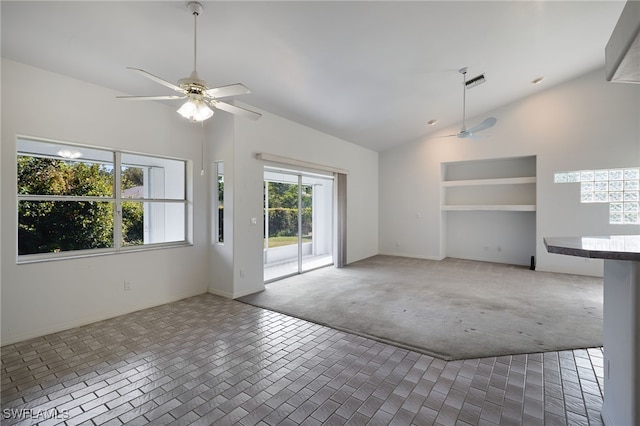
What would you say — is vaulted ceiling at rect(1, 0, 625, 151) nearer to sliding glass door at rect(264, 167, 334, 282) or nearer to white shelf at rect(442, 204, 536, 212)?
sliding glass door at rect(264, 167, 334, 282)

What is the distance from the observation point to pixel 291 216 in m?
6.25

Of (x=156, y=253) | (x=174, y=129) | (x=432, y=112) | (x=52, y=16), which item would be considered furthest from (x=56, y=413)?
(x=432, y=112)

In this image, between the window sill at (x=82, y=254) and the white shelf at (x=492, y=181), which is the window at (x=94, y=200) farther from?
the white shelf at (x=492, y=181)

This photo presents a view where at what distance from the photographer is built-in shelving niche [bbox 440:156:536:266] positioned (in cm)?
702

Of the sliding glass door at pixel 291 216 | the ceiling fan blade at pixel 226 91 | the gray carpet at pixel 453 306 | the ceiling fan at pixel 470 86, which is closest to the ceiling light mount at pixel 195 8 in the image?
the ceiling fan blade at pixel 226 91

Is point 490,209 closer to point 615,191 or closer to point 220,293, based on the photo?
point 615,191

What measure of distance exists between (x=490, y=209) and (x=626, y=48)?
6101 millimetres

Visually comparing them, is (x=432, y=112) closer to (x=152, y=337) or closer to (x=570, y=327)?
(x=570, y=327)

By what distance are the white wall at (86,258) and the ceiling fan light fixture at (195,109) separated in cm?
209

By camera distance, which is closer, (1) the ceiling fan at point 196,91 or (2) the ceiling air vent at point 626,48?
(2) the ceiling air vent at point 626,48

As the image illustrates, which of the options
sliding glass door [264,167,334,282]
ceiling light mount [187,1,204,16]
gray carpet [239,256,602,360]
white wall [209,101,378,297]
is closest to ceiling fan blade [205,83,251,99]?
ceiling light mount [187,1,204,16]

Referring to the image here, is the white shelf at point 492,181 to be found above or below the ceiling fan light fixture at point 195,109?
below

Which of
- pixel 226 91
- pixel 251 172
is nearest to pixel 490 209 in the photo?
pixel 251 172

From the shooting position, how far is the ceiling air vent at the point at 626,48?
4.80 feet
